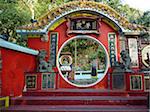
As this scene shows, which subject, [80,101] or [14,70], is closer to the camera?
[80,101]

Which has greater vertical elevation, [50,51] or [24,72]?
[50,51]

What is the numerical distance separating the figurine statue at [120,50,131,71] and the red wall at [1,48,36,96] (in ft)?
9.50

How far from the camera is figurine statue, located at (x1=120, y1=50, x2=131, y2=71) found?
6621 mm

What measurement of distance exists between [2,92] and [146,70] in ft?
15.1

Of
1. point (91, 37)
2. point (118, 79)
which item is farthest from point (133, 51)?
point (91, 37)

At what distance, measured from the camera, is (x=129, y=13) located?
13383 millimetres

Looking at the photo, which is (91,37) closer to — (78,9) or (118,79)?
(78,9)

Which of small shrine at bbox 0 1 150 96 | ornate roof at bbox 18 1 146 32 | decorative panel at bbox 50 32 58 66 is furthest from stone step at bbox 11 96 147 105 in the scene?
ornate roof at bbox 18 1 146 32

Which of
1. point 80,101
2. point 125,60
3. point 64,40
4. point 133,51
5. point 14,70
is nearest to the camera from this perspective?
point 80,101

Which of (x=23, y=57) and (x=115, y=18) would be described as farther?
(x=115, y=18)

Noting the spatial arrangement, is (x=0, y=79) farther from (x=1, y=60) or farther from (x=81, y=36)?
(x=81, y=36)

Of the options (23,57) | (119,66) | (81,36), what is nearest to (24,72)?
(23,57)

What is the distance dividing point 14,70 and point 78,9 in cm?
303

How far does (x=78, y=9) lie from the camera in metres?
7.22
